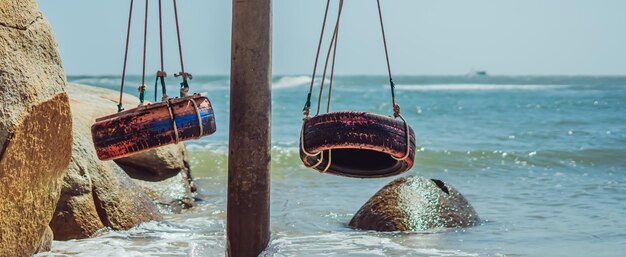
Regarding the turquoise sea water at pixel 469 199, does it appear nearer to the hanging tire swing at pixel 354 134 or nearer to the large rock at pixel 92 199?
the large rock at pixel 92 199

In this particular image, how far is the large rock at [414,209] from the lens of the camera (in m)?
8.75

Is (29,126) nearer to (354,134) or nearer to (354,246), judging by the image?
(354,134)

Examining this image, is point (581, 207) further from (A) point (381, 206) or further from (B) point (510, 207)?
(A) point (381, 206)

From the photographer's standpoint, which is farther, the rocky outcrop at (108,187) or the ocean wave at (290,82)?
the ocean wave at (290,82)

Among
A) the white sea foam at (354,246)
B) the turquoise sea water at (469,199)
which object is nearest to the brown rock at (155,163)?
the turquoise sea water at (469,199)

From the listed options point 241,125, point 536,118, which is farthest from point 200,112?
point 536,118

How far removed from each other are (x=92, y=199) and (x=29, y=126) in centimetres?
206

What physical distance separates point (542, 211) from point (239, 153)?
5.62 meters

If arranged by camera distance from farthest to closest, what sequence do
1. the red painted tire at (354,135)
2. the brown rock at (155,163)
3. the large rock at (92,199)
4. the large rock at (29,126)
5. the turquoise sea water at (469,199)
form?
the brown rock at (155,163) < the turquoise sea water at (469,199) < the large rock at (92,199) < the large rock at (29,126) < the red painted tire at (354,135)

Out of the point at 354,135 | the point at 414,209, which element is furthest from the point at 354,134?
the point at 414,209

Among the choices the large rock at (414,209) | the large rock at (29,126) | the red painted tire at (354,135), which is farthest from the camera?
the large rock at (414,209)

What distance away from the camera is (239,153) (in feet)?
19.5

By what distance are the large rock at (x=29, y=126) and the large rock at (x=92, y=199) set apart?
3.79ft

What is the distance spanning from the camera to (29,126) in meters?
5.91
